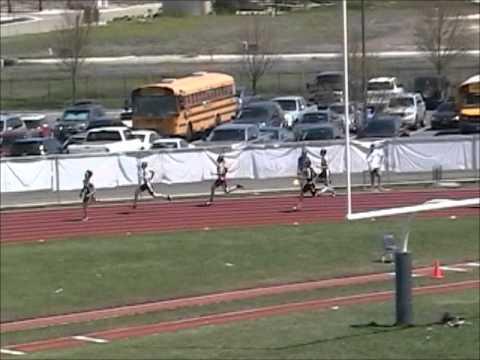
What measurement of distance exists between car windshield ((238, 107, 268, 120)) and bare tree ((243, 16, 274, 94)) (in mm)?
18383

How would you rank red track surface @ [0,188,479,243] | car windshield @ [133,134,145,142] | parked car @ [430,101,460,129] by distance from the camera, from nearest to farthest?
red track surface @ [0,188,479,243] → car windshield @ [133,134,145,142] → parked car @ [430,101,460,129]

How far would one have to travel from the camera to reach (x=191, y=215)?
1455 inches

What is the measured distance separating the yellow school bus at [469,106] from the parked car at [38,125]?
15.1 m

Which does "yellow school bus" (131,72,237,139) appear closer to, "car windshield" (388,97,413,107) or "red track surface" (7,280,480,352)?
"car windshield" (388,97,413,107)

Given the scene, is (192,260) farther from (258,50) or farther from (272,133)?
(258,50)

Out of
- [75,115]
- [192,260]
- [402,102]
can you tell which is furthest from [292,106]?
[192,260]

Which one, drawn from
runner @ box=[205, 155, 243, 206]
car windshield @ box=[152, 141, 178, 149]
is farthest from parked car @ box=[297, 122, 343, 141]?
runner @ box=[205, 155, 243, 206]

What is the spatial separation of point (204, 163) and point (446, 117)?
54.2ft

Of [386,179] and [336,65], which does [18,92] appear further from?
[386,179]

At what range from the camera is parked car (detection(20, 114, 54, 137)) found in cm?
5616

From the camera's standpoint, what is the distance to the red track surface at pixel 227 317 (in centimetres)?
2292

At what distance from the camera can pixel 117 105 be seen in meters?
72.5

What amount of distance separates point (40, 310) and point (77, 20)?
2253 inches

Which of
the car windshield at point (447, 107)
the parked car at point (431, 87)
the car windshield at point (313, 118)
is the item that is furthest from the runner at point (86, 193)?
the parked car at point (431, 87)
